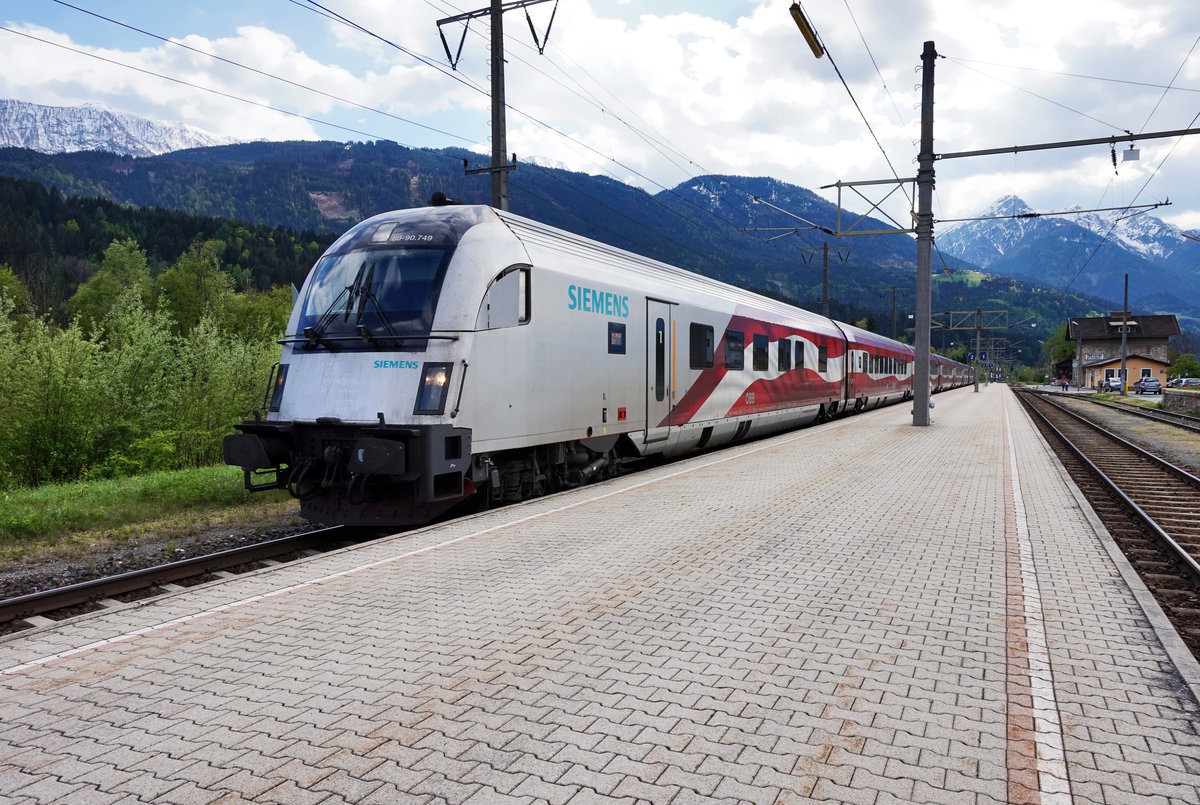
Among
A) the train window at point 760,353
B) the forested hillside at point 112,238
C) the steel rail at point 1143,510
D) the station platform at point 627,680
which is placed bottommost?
the steel rail at point 1143,510

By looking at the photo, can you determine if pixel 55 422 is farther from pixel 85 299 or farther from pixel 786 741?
pixel 85 299

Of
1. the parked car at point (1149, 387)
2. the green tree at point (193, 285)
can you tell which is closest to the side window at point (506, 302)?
the green tree at point (193, 285)

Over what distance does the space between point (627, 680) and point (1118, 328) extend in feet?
403

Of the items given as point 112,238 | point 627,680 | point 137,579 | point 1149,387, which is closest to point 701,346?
point 137,579

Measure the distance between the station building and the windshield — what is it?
110421mm

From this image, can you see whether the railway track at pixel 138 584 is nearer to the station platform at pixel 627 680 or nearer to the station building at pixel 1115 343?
the station platform at pixel 627 680

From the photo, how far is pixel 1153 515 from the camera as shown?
9.90m

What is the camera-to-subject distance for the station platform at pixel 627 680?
310 cm

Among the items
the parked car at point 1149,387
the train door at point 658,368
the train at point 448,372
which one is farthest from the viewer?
the parked car at point 1149,387

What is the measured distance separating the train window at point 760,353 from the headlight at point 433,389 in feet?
33.0

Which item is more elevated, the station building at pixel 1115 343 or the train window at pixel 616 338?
the station building at pixel 1115 343

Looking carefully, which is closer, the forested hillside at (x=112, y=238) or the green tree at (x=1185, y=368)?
the forested hillside at (x=112, y=238)

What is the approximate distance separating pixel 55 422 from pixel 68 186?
196m

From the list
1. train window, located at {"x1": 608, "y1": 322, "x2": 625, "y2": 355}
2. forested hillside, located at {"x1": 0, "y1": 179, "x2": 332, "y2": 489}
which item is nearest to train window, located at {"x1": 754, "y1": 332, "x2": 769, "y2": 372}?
train window, located at {"x1": 608, "y1": 322, "x2": 625, "y2": 355}
